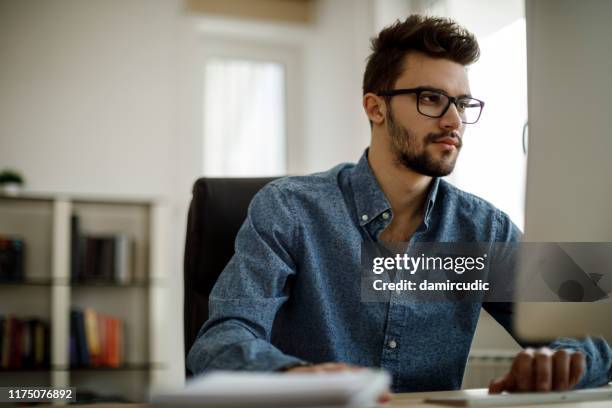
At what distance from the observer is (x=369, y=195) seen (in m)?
1.05

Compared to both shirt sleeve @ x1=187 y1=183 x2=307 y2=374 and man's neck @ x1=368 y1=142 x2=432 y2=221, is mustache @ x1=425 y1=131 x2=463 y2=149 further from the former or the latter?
shirt sleeve @ x1=187 y1=183 x2=307 y2=374

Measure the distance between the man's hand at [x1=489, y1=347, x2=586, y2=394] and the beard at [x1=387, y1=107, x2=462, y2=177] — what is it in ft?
0.84

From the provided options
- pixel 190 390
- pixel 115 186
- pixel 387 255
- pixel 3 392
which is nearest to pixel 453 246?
pixel 387 255

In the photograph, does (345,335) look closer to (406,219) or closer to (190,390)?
(406,219)

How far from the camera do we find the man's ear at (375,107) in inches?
38.3

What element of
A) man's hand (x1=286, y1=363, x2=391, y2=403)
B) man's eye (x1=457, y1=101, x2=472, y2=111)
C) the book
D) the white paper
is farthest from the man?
the book

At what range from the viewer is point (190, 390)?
443mm

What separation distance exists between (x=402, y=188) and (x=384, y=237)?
0.28ft

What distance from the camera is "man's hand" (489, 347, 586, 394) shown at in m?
0.72

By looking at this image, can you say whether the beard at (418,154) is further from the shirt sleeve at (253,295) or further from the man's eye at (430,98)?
the shirt sleeve at (253,295)

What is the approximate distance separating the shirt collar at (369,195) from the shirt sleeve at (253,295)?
0.37 ft

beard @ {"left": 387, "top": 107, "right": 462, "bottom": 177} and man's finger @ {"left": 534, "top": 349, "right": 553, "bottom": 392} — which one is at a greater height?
beard @ {"left": 387, "top": 107, "right": 462, "bottom": 177}

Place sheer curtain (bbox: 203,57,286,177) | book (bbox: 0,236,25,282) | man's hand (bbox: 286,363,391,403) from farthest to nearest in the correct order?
sheer curtain (bbox: 203,57,286,177), book (bbox: 0,236,25,282), man's hand (bbox: 286,363,391,403)

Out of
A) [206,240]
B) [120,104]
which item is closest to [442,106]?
[206,240]
